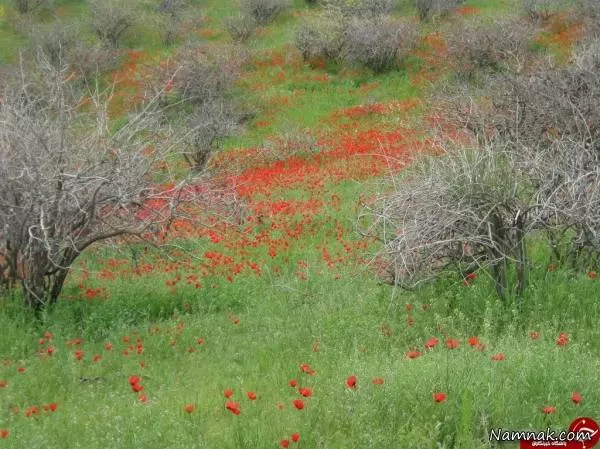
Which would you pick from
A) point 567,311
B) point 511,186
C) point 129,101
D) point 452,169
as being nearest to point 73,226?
point 452,169

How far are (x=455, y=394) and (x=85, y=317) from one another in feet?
14.4

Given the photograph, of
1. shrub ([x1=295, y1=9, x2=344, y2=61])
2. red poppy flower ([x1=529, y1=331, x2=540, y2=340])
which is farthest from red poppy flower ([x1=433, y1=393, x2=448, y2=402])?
shrub ([x1=295, y1=9, x2=344, y2=61])

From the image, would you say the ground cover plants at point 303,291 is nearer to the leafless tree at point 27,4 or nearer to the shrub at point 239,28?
the shrub at point 239,28

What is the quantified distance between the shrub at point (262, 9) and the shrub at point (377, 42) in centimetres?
705

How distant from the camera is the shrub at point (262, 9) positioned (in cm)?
3142

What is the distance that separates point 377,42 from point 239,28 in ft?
26.1

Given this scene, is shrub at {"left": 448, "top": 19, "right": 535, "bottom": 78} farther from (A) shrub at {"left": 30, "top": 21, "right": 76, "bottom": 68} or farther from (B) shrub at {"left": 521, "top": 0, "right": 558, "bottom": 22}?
(A) shrub at {"left": 30, "top": 21, "right": 76, "bottom": 68}

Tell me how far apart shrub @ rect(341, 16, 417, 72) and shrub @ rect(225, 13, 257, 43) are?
225 inches

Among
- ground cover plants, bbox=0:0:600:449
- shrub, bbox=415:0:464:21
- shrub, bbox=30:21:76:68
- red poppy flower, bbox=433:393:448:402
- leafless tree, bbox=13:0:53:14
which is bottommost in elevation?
shrub, bbox=30:21:76:68

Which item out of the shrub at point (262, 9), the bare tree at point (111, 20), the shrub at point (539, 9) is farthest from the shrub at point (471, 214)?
the bare tree at point (111, 20)

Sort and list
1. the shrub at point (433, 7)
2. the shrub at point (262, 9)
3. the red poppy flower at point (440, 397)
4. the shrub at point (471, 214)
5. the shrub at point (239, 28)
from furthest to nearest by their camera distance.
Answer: the shrub at point (262, 9), the shrub at point (239, 28), the shrub at point (433, 7), the shrub at point (471, 214), the red poppy flower at point (440, 397)

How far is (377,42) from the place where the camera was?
79.5 feet

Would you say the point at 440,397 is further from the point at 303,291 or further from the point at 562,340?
the point at 303,291

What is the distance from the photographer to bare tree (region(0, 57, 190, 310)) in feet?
22.4
